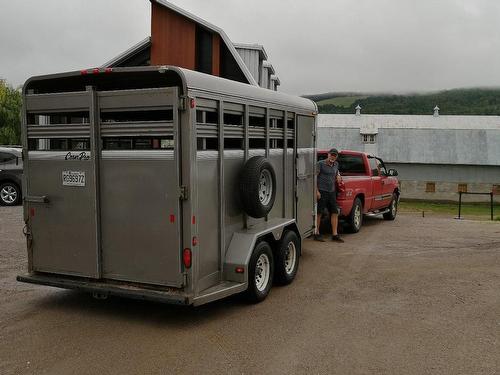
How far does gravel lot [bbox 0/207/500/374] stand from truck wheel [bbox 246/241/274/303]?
0.49ft

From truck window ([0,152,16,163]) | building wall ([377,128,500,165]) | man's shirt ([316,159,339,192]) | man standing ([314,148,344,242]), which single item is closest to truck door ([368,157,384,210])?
man standing ([314,148,344,242])

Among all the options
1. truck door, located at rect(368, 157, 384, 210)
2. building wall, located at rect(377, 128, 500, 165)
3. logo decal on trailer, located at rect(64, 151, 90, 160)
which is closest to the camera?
logo decal on trailer, located at rect(64, 151, 90, 160)

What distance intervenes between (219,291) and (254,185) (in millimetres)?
1326

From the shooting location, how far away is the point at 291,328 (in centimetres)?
588

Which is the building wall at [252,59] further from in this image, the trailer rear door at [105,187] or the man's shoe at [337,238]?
the trailer rear door at [105,187]

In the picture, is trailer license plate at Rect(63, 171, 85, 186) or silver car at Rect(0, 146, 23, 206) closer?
trailer license plate at Rect(63, 171, 85, 186)

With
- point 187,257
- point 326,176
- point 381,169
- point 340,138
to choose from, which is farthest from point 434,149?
point 187,257

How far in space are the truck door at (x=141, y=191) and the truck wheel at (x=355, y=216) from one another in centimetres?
700

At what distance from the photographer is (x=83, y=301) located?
6832 millimetres

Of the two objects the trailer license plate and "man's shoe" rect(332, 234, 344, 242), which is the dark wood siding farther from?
the trailer license plate

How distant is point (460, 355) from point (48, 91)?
5.40 m

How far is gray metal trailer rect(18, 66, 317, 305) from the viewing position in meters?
5.61

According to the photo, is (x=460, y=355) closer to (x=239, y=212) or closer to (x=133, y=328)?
(x=239, y=212)

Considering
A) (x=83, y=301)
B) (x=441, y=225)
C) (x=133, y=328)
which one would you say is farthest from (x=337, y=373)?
(x=441, y=225)
